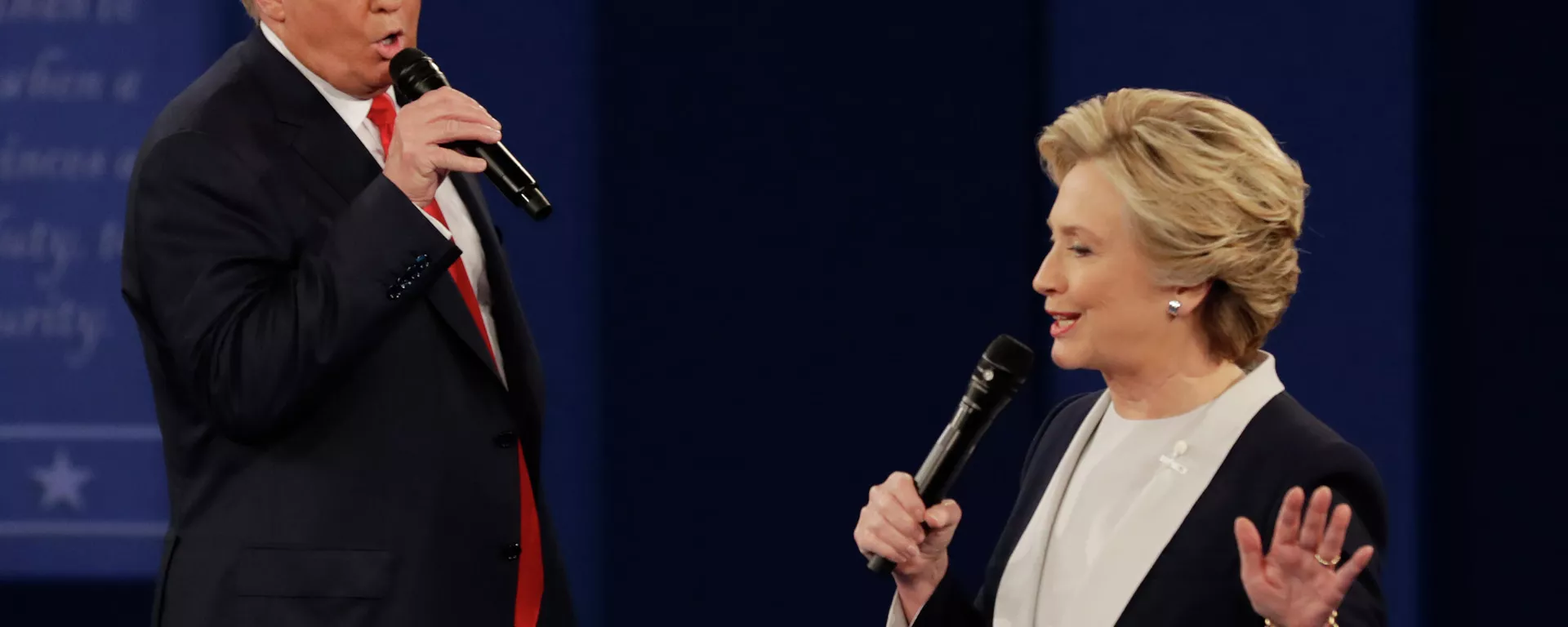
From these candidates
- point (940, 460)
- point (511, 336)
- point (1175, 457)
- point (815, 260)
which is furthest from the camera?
point (815, 260)

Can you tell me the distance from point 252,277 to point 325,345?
0.13 meters

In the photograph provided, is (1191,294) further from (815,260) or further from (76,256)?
(76,256)

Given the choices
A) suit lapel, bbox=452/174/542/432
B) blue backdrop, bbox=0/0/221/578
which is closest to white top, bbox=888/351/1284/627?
suit lapel, bbox=452/174/542/432

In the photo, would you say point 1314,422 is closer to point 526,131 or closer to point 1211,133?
point 1211,133

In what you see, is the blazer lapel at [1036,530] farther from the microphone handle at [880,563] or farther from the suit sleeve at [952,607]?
the microphone handle at [880,563]

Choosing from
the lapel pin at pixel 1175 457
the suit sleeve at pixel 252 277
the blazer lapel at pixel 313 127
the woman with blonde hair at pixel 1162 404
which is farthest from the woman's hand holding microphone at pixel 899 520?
the blazer lapel at pixel 313 127

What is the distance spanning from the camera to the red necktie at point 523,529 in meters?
2.03

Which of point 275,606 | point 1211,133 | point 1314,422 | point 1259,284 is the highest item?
point 1211,133

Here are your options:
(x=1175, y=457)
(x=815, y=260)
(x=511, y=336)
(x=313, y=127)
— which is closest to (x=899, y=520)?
(x=1175, y=457)

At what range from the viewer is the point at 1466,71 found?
3016 mm

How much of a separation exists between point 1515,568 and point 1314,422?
1.64 meters

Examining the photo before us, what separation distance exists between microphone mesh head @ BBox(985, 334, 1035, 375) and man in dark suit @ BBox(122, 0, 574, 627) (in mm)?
580

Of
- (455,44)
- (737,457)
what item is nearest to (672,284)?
(737,457)

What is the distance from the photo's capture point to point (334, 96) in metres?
1.99
